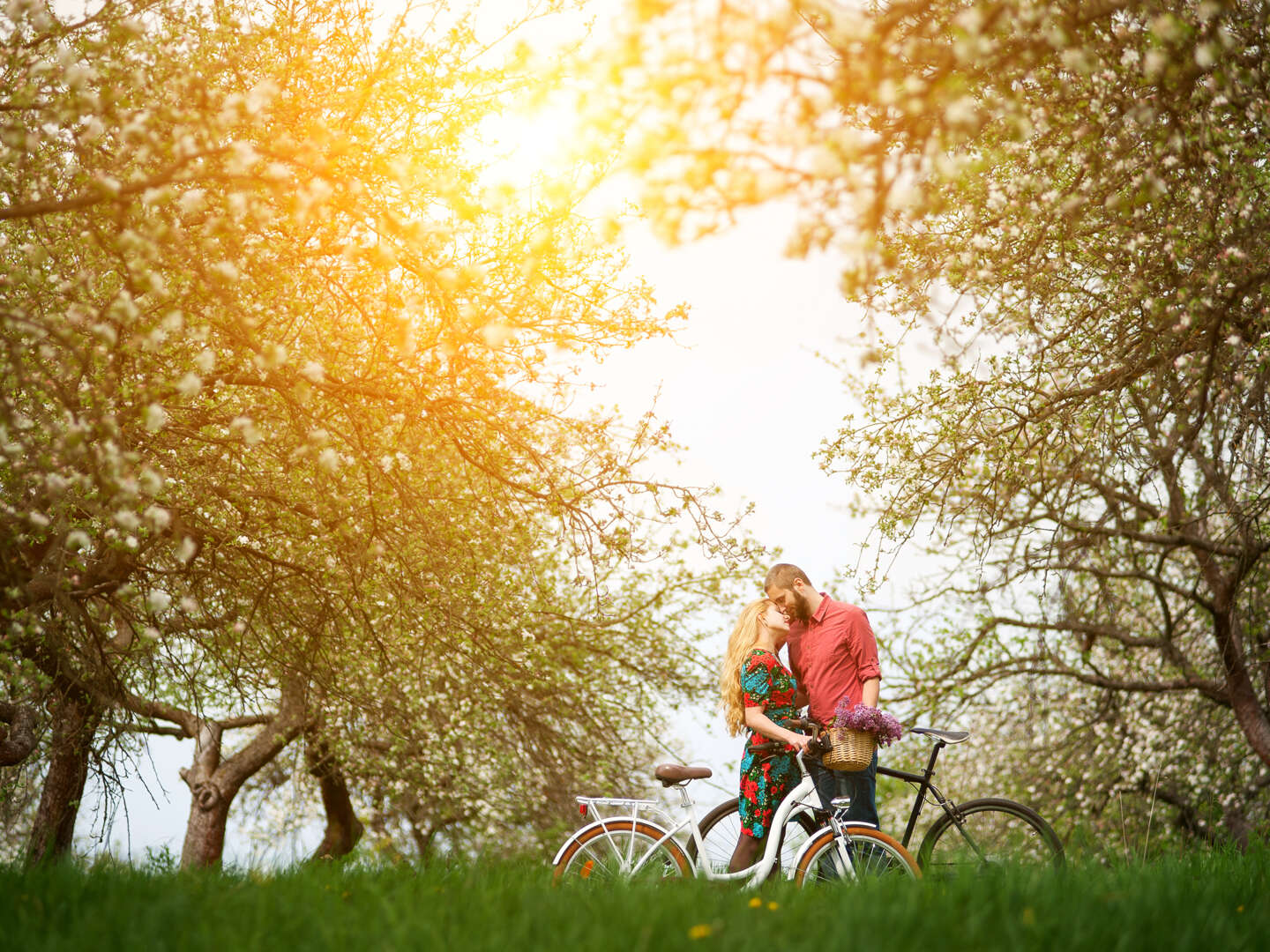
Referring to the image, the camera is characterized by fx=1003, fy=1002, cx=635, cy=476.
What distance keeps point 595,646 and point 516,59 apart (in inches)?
318

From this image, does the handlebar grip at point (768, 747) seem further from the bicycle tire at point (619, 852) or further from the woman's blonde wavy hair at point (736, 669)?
the bicycle tire at point (619, 852)

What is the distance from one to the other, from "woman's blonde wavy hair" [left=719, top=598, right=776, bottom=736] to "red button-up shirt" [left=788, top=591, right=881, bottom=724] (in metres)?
0.41

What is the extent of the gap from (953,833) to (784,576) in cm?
181

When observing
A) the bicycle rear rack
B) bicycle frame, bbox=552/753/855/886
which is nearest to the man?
bicycle frame, bbox=552/753/855/886

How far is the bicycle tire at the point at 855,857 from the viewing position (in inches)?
197

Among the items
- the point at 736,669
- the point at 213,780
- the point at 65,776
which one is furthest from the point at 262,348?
the point at 213,780

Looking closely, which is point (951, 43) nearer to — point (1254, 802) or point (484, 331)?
point (484, 331)

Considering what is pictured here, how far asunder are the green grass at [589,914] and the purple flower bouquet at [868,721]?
1028 mm

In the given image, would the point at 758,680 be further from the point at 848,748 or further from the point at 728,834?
the point at 728,834

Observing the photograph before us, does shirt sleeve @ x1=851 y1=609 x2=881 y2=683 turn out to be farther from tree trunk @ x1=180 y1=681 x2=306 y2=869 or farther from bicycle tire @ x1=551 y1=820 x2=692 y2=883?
tree trunk @ x1=180 y1=681 x2=306 y2=869

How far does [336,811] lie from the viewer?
14953 mm

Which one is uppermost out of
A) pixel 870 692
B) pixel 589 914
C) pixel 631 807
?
pixel 870 692

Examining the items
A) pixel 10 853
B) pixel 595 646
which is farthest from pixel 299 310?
pixel 10 853

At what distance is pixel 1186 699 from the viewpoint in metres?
13.3
